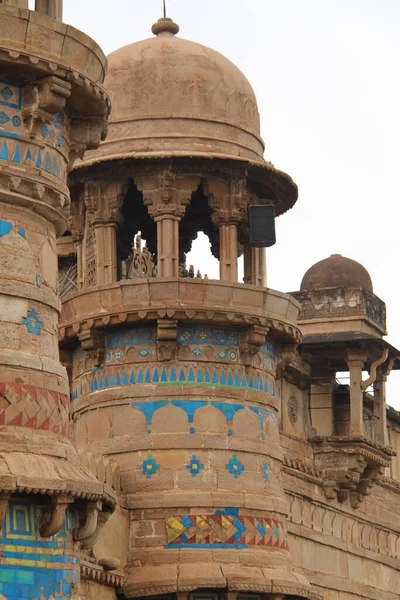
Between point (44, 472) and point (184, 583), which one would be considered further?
point (184, 583)

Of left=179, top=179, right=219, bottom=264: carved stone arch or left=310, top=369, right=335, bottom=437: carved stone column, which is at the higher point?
left=179, top=179, right=219, bottom=264: carved stone arch

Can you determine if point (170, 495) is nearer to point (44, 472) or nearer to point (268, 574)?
point (268, 574)

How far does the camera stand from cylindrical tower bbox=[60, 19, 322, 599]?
21766 mm

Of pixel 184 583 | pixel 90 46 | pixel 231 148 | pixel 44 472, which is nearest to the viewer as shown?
pixel 44 472

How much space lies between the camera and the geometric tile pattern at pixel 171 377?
2228cm

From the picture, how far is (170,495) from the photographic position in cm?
2178

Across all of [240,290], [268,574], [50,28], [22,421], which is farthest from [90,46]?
[268,574]

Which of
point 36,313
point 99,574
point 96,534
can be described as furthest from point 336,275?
point 36,313

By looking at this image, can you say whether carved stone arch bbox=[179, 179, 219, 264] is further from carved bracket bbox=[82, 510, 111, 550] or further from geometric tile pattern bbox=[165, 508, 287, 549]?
carved bracket bbox=[82, 510, 111, 550]

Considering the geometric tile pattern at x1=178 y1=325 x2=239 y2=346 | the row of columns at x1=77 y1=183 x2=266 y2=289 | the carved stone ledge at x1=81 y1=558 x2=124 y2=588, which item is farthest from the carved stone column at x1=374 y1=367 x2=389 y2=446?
the carved stone ledge at x1=81 y1=558 x2=124 y2=588

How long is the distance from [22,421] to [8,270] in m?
1.37

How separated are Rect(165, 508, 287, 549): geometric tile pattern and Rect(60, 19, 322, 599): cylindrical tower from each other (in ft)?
0.06

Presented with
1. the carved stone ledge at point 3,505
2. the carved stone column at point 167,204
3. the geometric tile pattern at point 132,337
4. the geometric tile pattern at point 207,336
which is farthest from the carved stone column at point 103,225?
the carved stone ledge at point 3,505

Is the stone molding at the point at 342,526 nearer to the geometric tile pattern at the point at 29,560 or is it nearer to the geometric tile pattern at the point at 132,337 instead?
the geometric tile pattern at the point at 132,337
